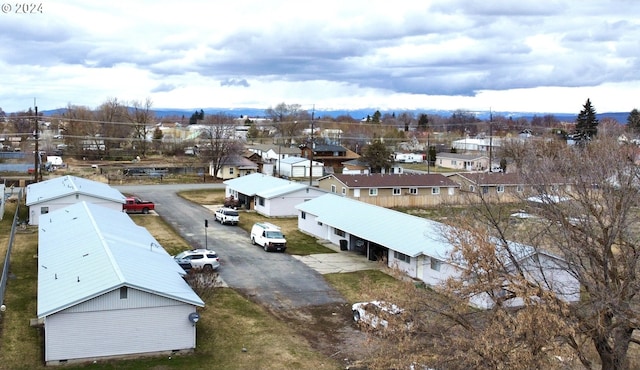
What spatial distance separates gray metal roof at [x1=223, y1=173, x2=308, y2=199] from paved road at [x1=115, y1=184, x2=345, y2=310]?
4.93 m

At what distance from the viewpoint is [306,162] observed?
84625 mm

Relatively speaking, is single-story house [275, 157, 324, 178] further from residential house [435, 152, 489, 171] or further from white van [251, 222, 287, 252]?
white van [251, 222, 287, 252]

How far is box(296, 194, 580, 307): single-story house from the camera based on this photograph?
30875 mm

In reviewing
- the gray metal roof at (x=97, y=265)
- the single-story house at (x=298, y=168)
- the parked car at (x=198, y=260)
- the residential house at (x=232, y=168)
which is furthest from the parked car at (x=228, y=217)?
the single-story house at (x=298, y=168)

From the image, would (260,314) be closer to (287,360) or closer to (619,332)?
(287,360)

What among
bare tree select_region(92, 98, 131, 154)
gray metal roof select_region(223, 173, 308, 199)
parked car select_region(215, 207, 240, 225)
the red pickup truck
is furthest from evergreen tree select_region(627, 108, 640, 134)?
bare tree select_region(92, 98, 131, 154)

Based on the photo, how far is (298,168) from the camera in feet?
279

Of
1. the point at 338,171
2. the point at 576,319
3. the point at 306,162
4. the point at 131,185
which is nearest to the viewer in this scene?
the point at 576,319

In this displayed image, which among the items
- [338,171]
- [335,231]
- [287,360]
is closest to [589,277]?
[287,360]

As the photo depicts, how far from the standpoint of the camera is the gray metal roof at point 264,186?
52338 millimetres

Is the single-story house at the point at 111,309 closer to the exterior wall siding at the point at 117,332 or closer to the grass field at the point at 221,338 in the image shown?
the exterior wall siding at the point at 117,332

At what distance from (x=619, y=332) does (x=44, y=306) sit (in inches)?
675

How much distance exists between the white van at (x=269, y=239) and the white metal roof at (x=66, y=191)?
42.2ft

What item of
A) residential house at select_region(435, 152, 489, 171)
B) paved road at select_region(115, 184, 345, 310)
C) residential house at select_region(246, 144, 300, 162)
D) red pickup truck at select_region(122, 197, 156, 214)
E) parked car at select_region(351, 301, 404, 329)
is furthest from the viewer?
residential house at select_region(246, 144, 300, 162)
